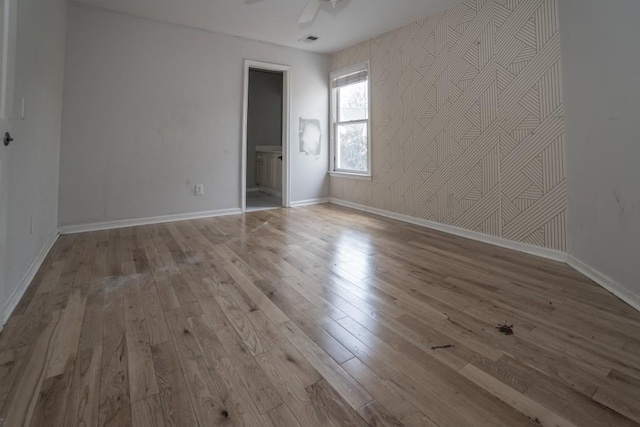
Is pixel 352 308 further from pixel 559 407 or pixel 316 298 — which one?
pixel 559 407

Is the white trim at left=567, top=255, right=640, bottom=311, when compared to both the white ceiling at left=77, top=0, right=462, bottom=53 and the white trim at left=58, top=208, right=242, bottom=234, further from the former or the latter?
the white trim at left=58, top=208, right=242, bottom=234

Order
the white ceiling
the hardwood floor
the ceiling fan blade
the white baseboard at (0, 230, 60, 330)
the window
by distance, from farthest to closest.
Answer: the window < the white ceiling < the ceiling fan blade < the white baseboard at (0, 230, 60, 330) < the hardwood floor

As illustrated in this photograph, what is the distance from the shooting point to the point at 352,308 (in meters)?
1.85

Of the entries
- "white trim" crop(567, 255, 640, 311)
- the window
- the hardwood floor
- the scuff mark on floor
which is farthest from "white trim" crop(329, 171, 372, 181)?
the scuff mark on floor

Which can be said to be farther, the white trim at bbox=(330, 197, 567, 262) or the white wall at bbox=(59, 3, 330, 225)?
the white wall at bbox=(59, 3, 330, 225)

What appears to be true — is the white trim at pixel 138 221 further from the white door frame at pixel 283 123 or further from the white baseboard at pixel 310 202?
the white baseboard at pixel 310 202

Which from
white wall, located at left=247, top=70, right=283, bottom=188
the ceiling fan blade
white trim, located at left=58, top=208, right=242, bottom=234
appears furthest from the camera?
white wall, located at left=247, top=70, right=283, bottom=188

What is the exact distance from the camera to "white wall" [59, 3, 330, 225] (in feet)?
11.4

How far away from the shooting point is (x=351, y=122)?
508 centimetres

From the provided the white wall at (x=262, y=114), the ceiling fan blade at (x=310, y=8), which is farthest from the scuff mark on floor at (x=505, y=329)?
the white wall at (x=262, y=114)

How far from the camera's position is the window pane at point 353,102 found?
4.83 m

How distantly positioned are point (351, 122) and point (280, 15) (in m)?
1.91

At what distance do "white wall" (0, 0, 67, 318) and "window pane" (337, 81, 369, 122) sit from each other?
368 cm

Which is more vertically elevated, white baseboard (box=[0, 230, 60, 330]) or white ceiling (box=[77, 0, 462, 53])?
white ceiling (box=[77, 0, 462, 53])
